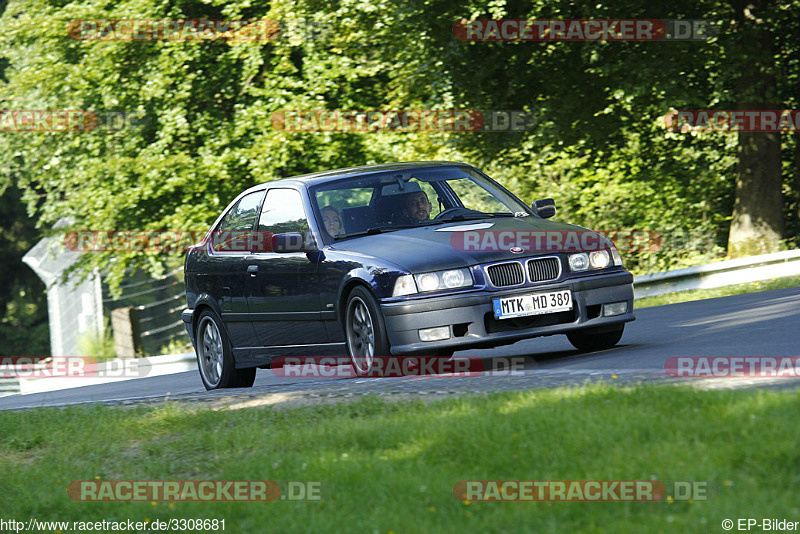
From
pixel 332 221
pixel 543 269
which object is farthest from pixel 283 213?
pixel 543 269

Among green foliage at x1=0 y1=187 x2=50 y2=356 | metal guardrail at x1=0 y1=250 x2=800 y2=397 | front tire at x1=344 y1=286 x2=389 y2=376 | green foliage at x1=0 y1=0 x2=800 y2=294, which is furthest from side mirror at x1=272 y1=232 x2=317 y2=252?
green foliage at x1=0 y1=187 x2=50 y2=356

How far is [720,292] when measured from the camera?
55.3 feet

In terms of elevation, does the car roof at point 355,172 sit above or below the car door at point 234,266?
above

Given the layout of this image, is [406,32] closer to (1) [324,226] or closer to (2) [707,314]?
(2) [707,314]

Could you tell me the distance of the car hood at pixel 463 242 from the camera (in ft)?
29.6

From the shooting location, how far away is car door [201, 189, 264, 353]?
10.7 m

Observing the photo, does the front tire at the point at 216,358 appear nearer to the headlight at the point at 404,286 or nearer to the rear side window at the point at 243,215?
the rear side window at the point at 243,215

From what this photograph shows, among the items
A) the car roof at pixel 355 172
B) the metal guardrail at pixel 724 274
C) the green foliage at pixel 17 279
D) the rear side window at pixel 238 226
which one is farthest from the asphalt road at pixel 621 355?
the green foliage at pixel 17 279

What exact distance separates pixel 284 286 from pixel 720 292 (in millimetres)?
8498

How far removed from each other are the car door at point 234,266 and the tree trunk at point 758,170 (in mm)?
10170

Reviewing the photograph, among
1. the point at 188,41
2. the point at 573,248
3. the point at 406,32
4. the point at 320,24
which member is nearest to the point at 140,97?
the point at 188,41

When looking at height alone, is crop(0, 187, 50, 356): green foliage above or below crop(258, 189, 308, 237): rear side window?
below

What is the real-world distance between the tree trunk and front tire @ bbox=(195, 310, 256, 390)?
10474mm

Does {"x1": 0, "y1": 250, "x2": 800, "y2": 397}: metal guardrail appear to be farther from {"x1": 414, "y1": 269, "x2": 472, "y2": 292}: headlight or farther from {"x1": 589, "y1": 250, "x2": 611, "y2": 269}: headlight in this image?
{"x1": 414, "y1": 269, "x2": 472, "y2": 292}: headlight
